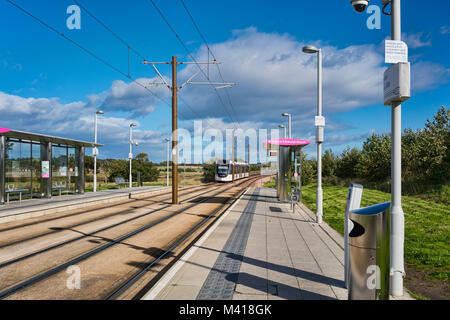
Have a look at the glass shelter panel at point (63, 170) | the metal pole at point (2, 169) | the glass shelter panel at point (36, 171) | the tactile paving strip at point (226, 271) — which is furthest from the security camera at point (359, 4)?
the glass shelter panel at point (63, 170)

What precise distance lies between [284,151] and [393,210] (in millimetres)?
12580

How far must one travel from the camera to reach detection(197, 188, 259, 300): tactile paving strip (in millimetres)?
4523

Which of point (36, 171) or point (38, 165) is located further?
point (38, 165)

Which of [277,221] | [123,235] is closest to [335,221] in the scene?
[277,221]

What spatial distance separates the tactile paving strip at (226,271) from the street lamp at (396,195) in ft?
7.46

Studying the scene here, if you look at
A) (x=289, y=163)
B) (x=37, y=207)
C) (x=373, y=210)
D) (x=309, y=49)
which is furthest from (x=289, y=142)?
(x=373, y=210)

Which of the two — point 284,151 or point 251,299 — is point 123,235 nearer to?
point 251,299

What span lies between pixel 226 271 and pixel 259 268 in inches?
23.8

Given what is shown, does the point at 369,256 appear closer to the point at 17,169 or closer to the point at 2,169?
the point at 2,169

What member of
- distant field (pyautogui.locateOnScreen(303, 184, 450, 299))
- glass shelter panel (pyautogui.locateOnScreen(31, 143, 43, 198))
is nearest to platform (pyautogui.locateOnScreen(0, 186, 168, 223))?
glass shelter panel (pyautogui.locateOnScreen(31, 143, 43, 198))

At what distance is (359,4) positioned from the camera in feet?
20.2

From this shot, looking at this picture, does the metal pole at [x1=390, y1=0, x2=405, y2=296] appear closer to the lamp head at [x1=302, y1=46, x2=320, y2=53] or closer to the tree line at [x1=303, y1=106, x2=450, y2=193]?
the lamp head at [x1=302, y1=46, x2=320, y2=53]

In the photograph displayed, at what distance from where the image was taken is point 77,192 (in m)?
22.2

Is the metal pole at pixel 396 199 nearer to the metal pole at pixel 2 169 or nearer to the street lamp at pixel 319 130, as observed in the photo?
the street lamp at pixel 319 130
